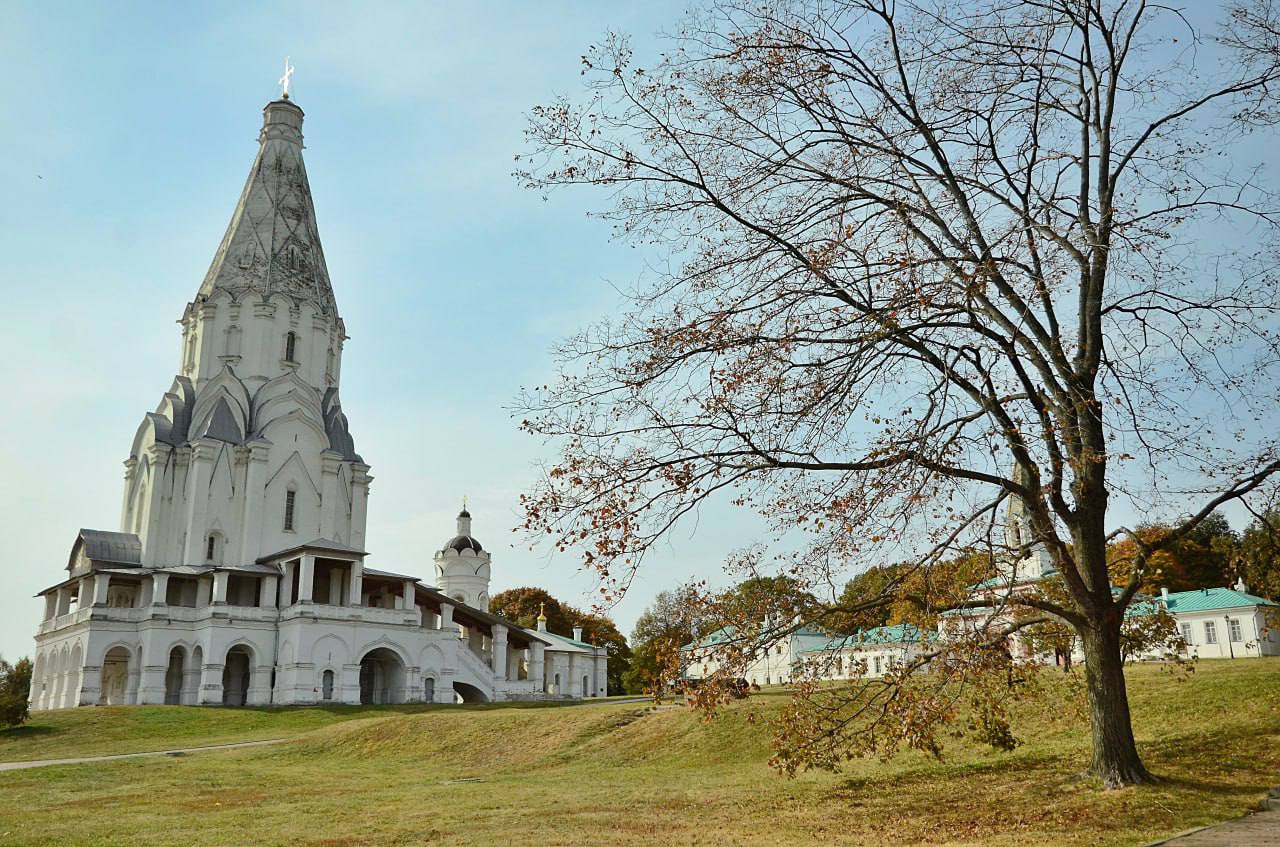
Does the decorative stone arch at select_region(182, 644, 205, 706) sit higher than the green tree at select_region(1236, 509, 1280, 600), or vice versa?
the green tree at select_region(1236, 509, 1280, 600)

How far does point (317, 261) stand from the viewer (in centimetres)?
5753

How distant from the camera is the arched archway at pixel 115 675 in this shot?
45.4 m

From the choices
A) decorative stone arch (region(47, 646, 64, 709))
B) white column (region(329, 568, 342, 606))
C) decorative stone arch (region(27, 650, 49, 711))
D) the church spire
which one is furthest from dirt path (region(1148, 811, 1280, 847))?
the church spire

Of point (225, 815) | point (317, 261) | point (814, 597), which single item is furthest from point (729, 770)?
point (317, 261)

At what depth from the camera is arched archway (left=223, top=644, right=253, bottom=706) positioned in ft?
152

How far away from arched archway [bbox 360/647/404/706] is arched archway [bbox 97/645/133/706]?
10.0 metres

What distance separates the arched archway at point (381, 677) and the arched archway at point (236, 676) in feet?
16.8

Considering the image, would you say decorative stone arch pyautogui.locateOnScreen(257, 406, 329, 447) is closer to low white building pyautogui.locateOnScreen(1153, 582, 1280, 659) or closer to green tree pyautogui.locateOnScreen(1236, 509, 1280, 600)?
low white building pyautogui.locateOnScreen(1153, 582, 1280, 659)

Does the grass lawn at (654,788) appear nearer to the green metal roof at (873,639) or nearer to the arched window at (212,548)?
the green metal roof at (873,639)

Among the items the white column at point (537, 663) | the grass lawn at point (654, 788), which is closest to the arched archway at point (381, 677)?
the white column at point (537, 663)

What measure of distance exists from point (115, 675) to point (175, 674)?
2874 mm

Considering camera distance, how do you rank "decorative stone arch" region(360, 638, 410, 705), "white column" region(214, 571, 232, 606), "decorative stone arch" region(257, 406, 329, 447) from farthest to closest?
"decorative stone arch" region(257, 406, 329, 447) < "decorative stone arch" region(360, 638, 410, 705) < "white column" region(214, 571, 232, 606)

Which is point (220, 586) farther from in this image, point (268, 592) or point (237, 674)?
point (237, 674)

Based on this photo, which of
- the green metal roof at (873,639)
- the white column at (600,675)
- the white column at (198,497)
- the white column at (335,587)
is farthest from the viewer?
the white column at (600,675)
